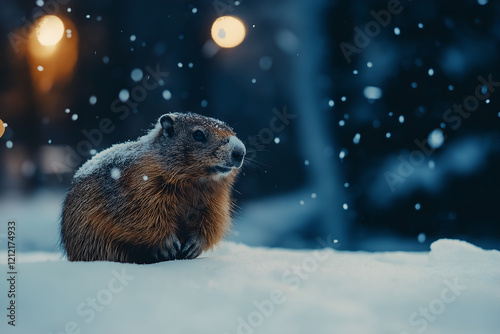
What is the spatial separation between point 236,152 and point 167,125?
33 centimetres

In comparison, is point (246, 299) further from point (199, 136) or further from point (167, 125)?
point (167, 125)

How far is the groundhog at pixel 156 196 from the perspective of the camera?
5.41 ft

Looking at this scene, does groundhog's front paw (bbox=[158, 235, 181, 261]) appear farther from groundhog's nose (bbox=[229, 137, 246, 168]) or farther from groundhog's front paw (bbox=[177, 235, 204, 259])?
groundhog's nose (bbox=[229, 137, 246, 168])

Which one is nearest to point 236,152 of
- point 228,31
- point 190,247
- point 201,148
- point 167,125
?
point 201,148

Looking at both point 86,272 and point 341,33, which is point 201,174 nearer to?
point 86,272

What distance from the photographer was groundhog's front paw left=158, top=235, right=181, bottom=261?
66.4 inches

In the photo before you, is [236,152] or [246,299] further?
[236,152]

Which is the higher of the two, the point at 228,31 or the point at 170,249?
the point at 228,31

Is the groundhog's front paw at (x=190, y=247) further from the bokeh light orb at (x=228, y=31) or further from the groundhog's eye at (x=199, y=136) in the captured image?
the bokeh light orb at (x=228, y=31)

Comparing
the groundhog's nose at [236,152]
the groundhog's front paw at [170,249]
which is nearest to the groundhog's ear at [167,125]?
the groundhog's nose at [236,152]

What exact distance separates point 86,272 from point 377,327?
100 cm

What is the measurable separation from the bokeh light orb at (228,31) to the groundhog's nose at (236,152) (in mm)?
1622

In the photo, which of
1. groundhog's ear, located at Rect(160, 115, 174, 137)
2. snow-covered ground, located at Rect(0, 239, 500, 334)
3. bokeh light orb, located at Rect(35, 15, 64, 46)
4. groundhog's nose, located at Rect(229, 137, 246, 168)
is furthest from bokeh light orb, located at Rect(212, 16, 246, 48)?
snow-covered ground, located at Rect(0, 239, 500, 334)

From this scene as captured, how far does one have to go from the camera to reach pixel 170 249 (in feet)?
5.59
